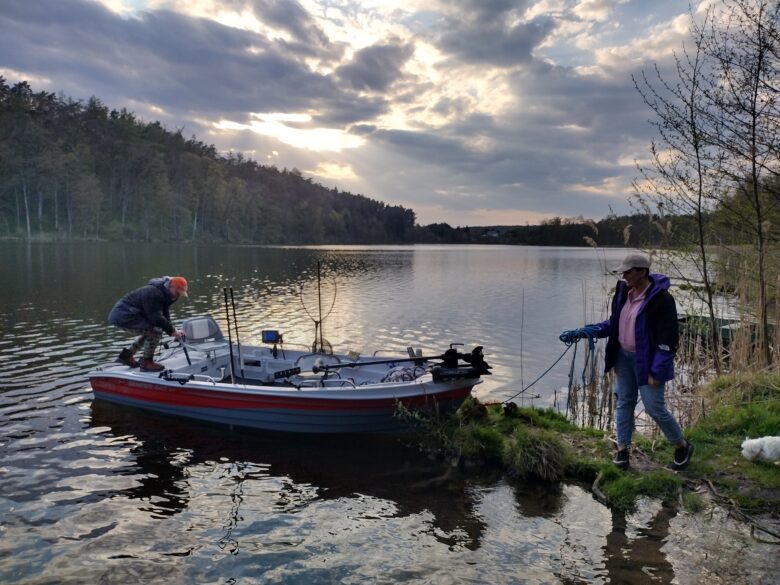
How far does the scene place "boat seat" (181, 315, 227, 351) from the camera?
35.0 ft

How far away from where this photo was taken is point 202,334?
1080 cm

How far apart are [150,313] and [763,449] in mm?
9385

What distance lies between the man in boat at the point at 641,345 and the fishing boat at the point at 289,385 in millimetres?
2092

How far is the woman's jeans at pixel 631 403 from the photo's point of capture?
5645 millimetres

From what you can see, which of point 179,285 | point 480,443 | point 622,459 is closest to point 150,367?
point 179,285

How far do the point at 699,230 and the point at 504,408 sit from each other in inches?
170

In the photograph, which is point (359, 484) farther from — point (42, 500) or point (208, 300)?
point (208, 300)

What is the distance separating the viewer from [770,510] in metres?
5.27

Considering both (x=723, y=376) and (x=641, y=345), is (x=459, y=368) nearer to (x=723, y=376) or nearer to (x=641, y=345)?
(x=641, y=345)

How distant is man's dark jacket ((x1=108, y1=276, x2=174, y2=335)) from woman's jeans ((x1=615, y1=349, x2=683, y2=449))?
7.42 m

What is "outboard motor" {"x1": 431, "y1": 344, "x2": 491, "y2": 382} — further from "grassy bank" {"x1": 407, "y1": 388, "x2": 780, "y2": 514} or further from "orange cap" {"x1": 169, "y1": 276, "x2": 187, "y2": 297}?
"orange cap" {"x1": 169, "y1": 276, "x2": 187, "y2": 297}

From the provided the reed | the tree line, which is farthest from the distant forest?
the reed

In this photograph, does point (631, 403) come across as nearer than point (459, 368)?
Yes

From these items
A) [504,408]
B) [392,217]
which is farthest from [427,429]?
[392,217]
